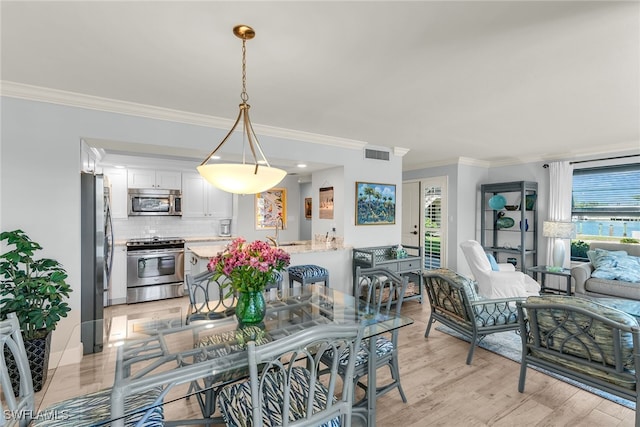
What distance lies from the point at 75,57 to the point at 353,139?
318 centimetres

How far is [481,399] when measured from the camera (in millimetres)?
2355

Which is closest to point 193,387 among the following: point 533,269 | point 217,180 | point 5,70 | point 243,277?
point 243,277

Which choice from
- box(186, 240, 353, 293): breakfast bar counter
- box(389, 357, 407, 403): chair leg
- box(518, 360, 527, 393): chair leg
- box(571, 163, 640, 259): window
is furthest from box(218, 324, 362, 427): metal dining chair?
box(571, 163, 640, 259): window

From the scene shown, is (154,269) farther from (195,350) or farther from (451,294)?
(451,294)

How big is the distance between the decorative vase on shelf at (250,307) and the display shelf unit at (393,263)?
98.6 inches

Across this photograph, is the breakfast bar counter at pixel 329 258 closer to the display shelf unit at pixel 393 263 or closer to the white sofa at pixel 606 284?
the display shelf unit at pixel 393 263

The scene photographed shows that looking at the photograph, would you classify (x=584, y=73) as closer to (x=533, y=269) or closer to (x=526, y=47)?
(x=526, y=47)

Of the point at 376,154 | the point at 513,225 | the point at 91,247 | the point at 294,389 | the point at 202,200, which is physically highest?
the point at 376,154

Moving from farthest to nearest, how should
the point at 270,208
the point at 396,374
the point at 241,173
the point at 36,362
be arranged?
the point at 270,208
the point at 36,362
the point at 396,374
the point at 241,173

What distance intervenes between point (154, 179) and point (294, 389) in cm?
488

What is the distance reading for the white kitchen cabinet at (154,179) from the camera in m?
5.25

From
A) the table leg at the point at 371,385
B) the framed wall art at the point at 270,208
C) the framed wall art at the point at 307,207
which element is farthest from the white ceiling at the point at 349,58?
the framed wall art at the point at 307,207

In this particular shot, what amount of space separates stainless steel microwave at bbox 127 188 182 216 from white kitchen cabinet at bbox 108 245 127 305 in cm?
70

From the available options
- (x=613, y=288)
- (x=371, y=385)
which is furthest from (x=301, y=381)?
(x=613, y=288)
